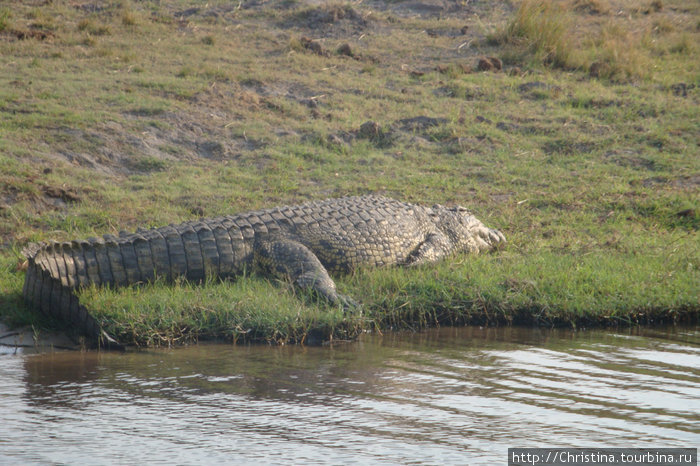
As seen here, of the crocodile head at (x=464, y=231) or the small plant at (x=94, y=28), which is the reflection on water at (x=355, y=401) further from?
A: the small plant at (x=94, y=28)

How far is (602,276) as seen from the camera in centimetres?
585

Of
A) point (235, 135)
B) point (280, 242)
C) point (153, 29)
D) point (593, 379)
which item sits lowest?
point (593, 379)

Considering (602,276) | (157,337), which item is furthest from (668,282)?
(157,337)

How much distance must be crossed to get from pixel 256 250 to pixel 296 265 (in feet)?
1.15

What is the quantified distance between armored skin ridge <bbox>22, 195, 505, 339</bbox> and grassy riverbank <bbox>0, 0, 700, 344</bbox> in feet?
0.51

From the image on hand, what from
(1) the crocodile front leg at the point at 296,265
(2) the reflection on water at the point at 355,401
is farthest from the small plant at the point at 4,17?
(2) the reflection on water at the point at 355,401

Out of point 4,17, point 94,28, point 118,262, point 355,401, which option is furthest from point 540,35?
point 355,401

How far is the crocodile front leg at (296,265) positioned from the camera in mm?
5492

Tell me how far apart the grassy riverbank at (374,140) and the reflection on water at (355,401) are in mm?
453

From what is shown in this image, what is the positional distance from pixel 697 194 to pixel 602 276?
3.11 meters

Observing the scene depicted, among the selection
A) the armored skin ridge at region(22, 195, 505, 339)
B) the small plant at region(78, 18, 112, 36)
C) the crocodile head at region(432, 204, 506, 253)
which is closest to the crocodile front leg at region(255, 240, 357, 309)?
the armored skin ridge at region(22, 195, 505, 339)

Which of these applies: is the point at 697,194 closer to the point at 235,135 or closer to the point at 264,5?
the point at 235,135

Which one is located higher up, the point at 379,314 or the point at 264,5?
the point at 264,5

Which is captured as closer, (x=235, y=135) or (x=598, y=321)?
(x=598, y=321)
